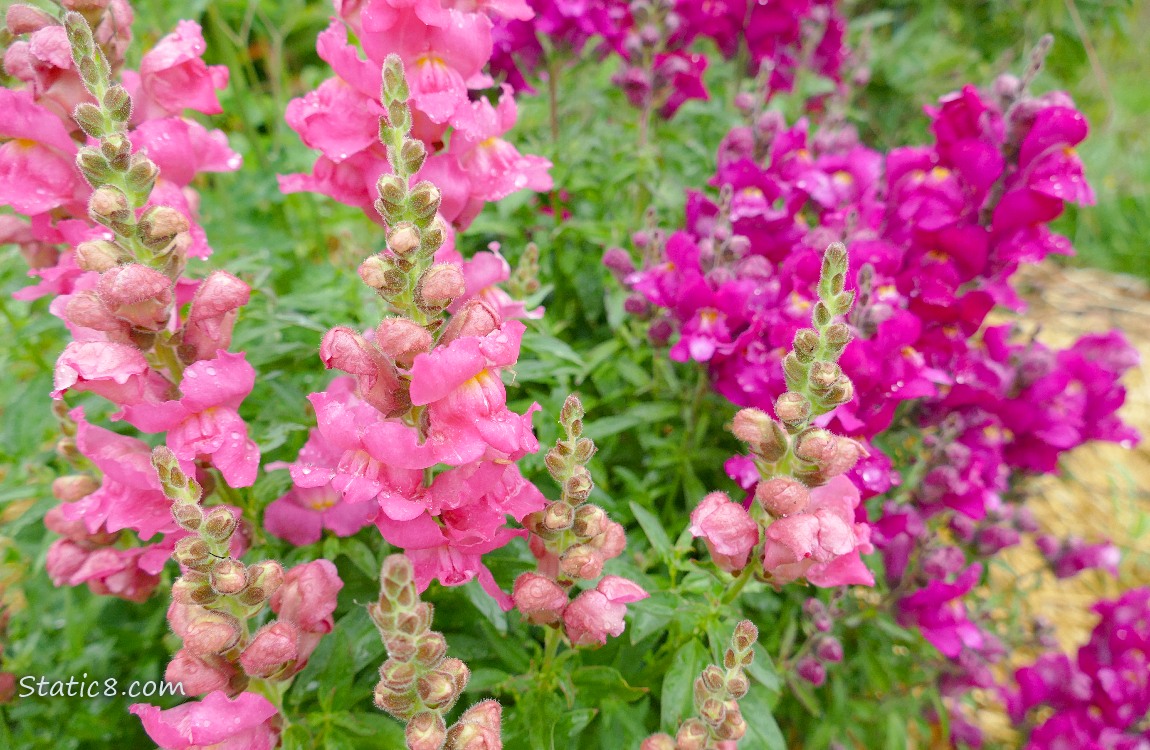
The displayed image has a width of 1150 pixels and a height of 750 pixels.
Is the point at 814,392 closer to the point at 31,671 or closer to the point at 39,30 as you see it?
the point at 39,30

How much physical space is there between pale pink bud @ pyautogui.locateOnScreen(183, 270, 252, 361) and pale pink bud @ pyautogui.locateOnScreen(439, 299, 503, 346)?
1.22ft

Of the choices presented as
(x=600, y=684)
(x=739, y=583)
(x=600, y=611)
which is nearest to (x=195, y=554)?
(x=600, y=611)

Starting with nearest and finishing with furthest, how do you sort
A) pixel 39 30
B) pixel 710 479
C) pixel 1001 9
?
pixel 39 30 → pixel 710 479 → pixel 1001 9

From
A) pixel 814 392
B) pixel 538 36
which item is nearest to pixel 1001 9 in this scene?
pixel 538 36

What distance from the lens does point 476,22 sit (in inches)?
58.1

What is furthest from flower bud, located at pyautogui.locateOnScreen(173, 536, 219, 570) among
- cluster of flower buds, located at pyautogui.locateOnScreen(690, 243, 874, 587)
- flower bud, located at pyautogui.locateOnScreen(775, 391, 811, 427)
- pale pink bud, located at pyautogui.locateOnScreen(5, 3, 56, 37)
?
pale pink bud, located at pyautogui.locateOnScreen(5, 3, 56, 37)

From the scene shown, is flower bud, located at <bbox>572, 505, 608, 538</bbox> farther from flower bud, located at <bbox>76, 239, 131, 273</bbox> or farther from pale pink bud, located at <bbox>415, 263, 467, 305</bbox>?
flower bud, located at <bbox>76, 239, 131, 273</bbox>

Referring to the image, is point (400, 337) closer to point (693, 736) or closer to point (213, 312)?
point (213, 312)

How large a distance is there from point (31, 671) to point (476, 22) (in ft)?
5.85

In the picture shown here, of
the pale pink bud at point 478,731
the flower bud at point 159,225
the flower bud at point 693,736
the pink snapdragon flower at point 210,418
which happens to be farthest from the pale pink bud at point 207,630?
the flower bud at point 693,736

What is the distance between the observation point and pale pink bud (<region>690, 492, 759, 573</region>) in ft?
4.46

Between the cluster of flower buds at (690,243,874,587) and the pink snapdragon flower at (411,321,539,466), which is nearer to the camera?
the pink snapdragon flower at (411,321,539,466)

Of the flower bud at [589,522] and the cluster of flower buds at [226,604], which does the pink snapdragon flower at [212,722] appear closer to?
the cluster of flower buds at [226,604]

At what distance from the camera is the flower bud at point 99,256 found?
48.4 inches
